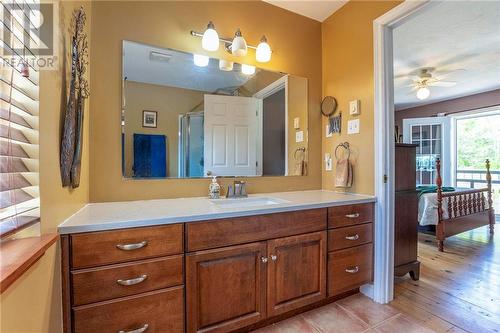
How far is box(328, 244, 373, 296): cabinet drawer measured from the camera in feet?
5.64

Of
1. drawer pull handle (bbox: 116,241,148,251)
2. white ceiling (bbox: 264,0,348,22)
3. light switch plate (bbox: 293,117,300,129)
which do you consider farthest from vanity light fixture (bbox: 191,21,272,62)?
drawer pull handle (bbox: 116,241,148,251)

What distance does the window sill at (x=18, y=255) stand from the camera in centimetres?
59

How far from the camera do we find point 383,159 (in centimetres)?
180

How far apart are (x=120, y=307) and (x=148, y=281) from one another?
16 centimetres

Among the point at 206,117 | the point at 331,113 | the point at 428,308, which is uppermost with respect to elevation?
the point at 331,113

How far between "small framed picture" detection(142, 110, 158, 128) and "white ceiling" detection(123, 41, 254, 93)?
23 centimetres

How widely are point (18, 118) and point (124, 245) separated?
65cm

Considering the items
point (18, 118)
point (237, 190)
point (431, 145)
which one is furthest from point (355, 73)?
point (431, 145)

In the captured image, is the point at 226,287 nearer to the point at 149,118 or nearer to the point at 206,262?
the point at 206,262

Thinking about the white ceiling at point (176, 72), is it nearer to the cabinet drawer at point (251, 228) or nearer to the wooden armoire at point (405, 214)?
the cabinet drawer at point (251, 228)

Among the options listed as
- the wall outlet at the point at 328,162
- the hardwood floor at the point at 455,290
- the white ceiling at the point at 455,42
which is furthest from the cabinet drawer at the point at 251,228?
the white ceiling at the point at 455,42

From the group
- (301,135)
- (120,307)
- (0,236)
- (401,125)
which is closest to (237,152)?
(301,135)

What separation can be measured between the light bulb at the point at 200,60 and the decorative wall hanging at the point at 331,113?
1.17 m

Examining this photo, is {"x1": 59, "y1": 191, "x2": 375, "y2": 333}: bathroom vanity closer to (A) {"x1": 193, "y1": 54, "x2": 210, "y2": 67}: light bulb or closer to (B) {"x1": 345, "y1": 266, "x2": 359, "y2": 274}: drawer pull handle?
(B) {"x1": 345, "y1": 266, "x2": 359, "y2": 274}: drawer pull handle
